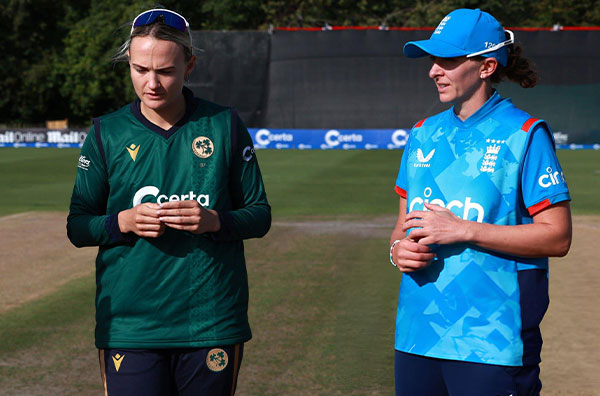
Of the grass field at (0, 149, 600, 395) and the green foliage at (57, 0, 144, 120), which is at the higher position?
the green foliage at (57, 0, 144, 120)

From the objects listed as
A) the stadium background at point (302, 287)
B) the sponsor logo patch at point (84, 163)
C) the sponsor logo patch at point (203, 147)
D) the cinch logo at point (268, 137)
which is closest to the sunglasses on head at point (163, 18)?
the sponsor logo patch at point (203, 147)

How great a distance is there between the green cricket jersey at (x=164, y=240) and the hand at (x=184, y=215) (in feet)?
0.42

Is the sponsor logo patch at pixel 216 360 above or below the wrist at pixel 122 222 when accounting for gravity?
below

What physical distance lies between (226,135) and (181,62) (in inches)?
12.4

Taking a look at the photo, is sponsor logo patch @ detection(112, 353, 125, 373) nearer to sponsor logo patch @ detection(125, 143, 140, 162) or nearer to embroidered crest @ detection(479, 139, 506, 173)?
sponsor logo patch @ detection(125, 143, 140, 162)

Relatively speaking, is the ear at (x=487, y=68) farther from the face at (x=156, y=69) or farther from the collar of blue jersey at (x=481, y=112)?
the face at (x=156, y=69)

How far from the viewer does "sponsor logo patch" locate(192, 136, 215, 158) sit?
3191 millimetres

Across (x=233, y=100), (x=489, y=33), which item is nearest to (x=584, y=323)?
(x=489, y=33)

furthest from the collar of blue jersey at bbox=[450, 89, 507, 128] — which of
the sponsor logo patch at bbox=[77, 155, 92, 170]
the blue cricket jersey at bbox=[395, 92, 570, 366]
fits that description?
the sponsor logo patch at bbox=[77, 155, 92, 170]

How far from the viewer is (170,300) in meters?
3.18

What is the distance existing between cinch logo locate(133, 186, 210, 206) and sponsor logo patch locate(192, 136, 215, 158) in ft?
0.48

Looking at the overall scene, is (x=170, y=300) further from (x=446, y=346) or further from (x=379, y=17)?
(x=379, y=17)

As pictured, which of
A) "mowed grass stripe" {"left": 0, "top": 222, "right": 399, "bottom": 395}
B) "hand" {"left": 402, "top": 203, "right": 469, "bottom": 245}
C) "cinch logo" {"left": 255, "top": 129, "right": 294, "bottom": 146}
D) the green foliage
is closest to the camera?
"hand" {"left": 402, "top": 203, "right": 469, "bottom": 245}

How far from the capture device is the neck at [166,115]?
10.5ft
